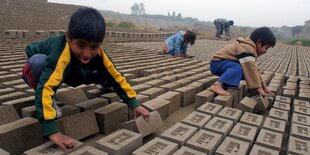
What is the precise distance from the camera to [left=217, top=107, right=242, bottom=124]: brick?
235 cm

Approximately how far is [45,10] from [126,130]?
939 cm

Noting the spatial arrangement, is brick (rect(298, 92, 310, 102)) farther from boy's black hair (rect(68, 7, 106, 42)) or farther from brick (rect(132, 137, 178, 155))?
boy's black hair (rect(68, 7, 106, 42))

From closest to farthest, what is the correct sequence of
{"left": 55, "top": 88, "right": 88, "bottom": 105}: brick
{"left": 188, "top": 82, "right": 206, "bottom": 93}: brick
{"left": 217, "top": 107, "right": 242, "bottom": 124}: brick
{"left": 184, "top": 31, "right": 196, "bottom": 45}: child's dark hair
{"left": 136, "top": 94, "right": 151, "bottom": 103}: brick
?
{"left": 217, "top": 107, "right": 242, "bottom": 124}: brick, {"left": 55, "top": 88, "right": 88, "bottom": 105}: brick, {"left": 136, "top": 94, "right": 151, "bottom": 103}: brick, {"left": 188, "top": 82, "right": 206, "bottom": 93}: brick, {"left": 184, "top": 31, "right": 196, "bottom": 45}: child's dark hair

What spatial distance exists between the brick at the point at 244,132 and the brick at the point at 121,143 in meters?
0.71

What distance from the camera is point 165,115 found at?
2549 millimetres

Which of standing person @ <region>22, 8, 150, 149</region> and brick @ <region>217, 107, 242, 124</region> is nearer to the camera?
standing person @ <region>22, 8, 150, 149</region>

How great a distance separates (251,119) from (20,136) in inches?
71.3

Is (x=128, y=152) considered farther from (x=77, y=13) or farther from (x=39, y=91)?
(x=77, y=13)

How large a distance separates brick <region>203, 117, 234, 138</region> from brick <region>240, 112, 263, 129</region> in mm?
164

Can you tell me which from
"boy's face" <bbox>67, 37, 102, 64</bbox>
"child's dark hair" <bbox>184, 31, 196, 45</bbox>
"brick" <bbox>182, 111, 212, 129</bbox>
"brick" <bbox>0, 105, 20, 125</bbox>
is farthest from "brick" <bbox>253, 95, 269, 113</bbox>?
"child's dark hair" <bbox>184, 31, 196, 45</bbox>

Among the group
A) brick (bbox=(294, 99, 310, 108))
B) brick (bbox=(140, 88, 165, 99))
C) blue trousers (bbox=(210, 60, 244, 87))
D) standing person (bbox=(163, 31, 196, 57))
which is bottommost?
brick (bbox=(294, 99, 310, 108))

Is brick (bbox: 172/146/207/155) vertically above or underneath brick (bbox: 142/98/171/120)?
underneath

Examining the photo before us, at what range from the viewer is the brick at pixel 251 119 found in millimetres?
2275

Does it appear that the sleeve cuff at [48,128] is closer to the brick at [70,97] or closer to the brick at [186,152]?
the brick at [186,152]
